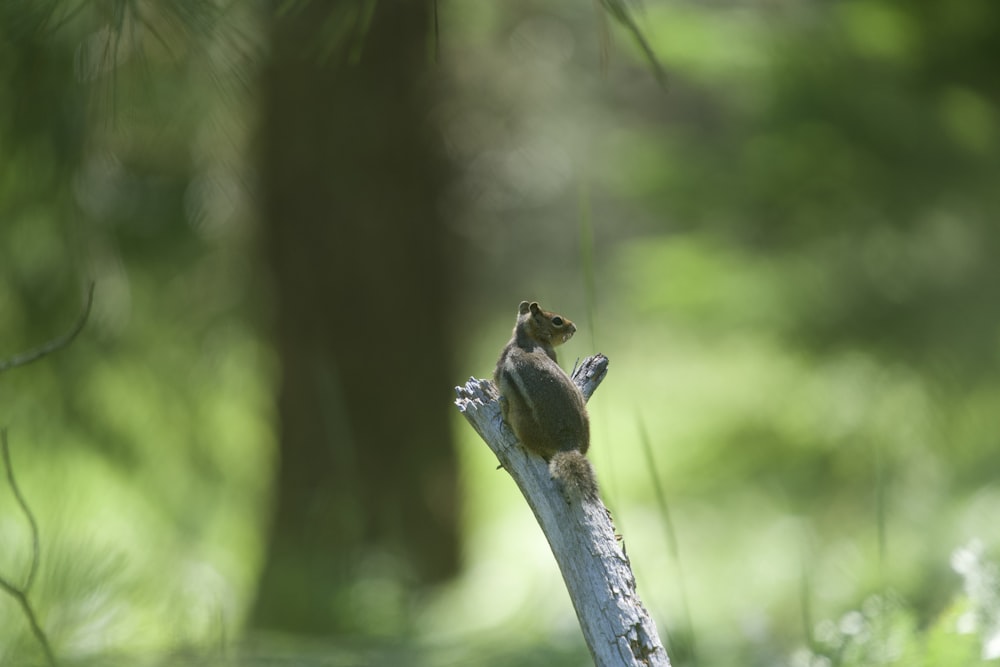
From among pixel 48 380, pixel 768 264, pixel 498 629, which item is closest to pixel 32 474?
pixel 48 380

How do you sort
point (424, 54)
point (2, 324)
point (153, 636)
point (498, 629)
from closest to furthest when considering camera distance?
point (153, 636) < point (498, 629) < point (2, 324) < point (424, 54)

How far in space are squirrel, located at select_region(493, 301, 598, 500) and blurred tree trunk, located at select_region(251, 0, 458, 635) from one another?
7.96 ft

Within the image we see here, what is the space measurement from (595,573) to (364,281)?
9.61 feet

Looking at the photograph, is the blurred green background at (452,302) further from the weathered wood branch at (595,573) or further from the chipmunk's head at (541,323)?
the weathered wood branch at (595,573)

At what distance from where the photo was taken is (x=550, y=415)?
3.72 feet

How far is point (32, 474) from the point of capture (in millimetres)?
2674

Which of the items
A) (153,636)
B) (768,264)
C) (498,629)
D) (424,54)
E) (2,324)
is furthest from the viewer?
(424,54)

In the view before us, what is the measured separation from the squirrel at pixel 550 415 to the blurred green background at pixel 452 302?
1305 millimetres

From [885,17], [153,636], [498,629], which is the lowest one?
[153,636]

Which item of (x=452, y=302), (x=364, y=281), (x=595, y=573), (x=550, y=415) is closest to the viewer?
(x=595, y=573)

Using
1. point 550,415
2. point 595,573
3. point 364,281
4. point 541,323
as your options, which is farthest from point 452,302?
point 595,573

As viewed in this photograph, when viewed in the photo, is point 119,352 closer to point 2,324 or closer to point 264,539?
point 2,324

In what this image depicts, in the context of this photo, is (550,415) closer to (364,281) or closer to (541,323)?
(541,323)

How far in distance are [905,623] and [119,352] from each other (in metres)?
2.69
